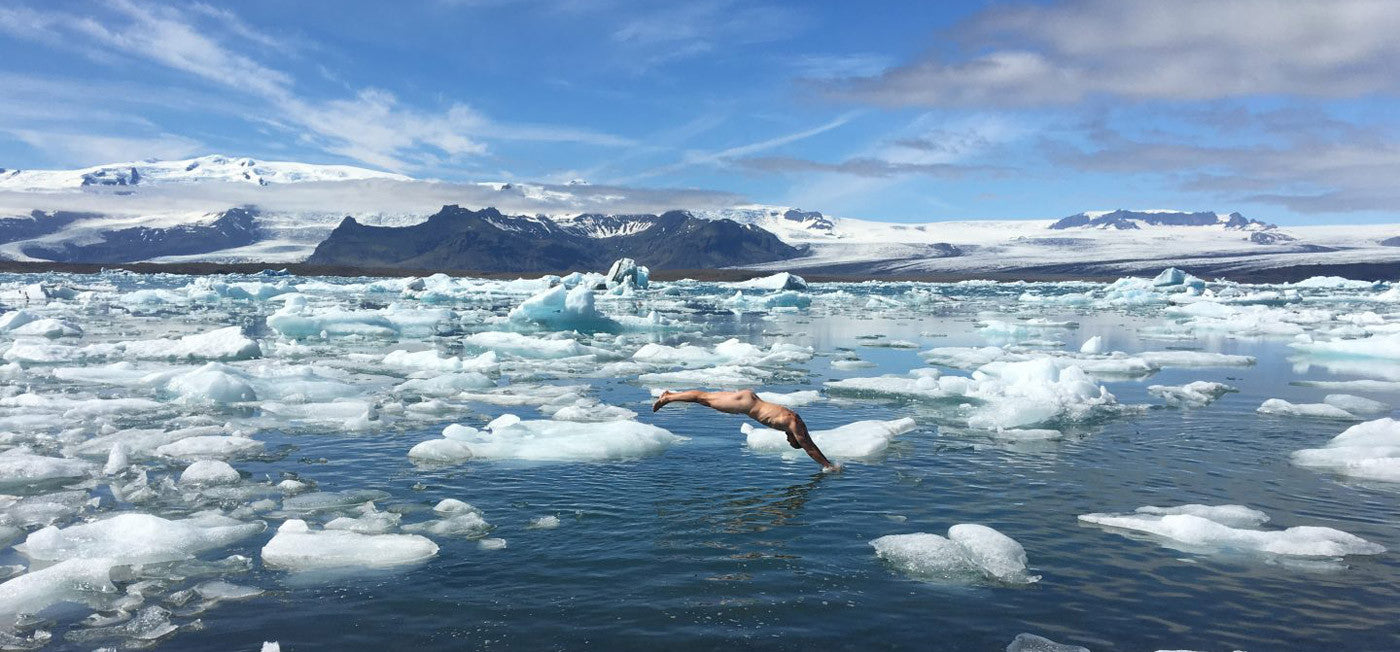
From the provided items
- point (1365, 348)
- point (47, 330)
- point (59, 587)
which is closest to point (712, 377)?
point (59, 587)

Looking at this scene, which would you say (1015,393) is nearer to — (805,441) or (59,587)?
(805,441)

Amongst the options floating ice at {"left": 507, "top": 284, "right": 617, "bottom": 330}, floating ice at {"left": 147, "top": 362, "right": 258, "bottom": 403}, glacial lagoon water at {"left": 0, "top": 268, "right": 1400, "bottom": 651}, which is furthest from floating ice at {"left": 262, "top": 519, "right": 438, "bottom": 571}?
floating ice at {"left": 507, "top": 284, "right": 617, "bottom": 330}

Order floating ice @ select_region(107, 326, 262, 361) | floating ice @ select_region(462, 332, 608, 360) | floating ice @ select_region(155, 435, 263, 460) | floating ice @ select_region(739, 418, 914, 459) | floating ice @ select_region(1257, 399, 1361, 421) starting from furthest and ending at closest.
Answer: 1. floating ice @ select_region(462, 332, 608, 360)
2. floating ice @ select_region(107, 326, 262, 361)
3. floating ice @ select_region(1257, 399, 1361, 421)
4. floating ice @ select_region(739, 418, 914, 459)
5. floating ice @ select_region(155, 435, 263, 460)

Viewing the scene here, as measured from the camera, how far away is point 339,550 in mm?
7586

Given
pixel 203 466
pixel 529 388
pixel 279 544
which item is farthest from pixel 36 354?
pixel 279 544

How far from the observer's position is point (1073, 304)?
6850 cm

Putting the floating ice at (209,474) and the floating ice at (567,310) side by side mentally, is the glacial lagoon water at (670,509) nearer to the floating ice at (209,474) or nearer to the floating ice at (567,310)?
the floating ice at (209,474)

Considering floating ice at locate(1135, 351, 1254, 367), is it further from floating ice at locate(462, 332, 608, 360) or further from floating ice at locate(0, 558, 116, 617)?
→ floating ice at locate(0, 558, 116, 617)

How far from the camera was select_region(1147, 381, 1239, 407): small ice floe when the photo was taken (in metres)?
16.5

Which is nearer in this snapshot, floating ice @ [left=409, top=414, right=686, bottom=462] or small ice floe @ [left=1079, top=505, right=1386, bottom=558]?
small ice floe @ [left=1079, top=505, right=1386, bottom=558]

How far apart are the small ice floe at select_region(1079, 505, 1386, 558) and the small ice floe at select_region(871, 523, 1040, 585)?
167 cm

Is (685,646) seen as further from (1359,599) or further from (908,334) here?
(908,334)

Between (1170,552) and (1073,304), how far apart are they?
65.9 m

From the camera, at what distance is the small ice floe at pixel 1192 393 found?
54.2ft
